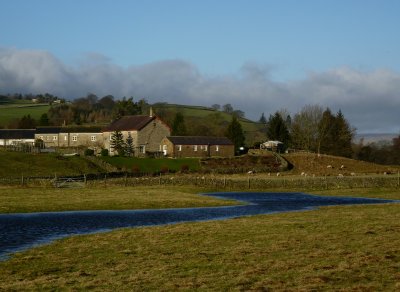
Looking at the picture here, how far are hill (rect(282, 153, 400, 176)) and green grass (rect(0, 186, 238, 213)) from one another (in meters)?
53.9

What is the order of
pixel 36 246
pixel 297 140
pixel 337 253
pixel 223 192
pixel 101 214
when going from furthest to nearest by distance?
pixel 297 140, pixel 223 192, pixel 101 214, pixel 36 246, pixel 337 253

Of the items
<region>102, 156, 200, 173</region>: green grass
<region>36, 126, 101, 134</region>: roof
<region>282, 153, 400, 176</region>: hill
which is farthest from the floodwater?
<region>36, 126, 101, 134</region>: roof

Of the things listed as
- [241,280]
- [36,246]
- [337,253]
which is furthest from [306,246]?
[36,246]

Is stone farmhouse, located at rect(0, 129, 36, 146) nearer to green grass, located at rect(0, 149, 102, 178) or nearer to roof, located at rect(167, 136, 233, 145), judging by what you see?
roof, located at rect(167, 136, 233, 145)

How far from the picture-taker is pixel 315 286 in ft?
56.5

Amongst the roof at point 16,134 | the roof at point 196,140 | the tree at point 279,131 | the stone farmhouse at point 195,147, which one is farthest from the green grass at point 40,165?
the tree at point 279,131

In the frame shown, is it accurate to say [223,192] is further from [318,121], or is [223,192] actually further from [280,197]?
[318,121]

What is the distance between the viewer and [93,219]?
41.8 metres

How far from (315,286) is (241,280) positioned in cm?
249

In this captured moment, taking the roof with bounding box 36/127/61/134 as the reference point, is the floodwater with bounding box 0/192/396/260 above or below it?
below

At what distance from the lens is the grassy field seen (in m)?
18.2

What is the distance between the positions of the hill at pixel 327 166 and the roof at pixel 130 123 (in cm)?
3591

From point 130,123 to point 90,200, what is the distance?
3535 inches

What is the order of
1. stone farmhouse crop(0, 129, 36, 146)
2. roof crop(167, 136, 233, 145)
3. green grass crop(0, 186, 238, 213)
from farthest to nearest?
stone farmhouse crop(0, 129, 36, 146) → roof crop(167, 136, 233, 145) → green grass crop(0, 186, 238, 213)
